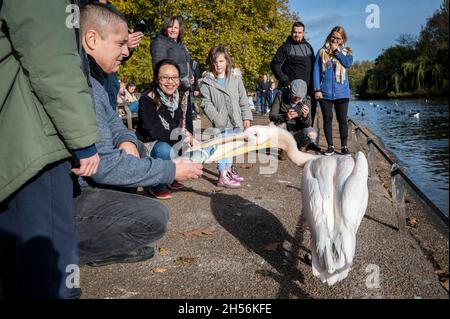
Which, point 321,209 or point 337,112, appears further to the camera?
point 337,112

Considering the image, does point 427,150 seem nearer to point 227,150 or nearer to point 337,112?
point 227,150

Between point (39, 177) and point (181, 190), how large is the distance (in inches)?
148

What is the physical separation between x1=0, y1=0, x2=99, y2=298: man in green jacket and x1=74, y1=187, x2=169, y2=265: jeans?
54cm

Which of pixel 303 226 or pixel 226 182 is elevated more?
pixel 226 182

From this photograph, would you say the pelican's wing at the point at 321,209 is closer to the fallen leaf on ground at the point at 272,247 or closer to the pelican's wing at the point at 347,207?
the pelican's wing at the point at 347,207

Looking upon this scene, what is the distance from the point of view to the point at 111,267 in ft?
11.2

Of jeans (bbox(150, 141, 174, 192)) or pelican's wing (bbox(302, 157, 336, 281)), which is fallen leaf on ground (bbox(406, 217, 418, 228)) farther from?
jeans (bbox(150, 141, 174, 192))

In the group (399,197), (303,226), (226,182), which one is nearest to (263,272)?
(303,226)

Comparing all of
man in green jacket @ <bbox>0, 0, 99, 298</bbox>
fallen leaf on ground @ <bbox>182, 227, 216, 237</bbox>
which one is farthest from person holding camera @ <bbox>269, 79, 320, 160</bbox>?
man in green jacket @ <bbox>0, 0, 99, 298</bbox>

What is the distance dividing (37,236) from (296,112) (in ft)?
17.7

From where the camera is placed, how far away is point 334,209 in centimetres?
298

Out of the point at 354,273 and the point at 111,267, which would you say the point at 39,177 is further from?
the point at 354,273

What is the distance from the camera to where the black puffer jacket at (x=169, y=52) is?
628 cm
